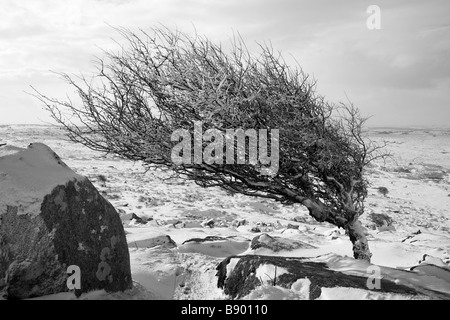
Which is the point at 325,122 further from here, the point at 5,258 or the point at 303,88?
the point at 5,258

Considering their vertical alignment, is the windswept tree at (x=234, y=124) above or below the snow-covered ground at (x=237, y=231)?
above

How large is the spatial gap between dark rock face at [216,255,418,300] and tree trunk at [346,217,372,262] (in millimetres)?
1596

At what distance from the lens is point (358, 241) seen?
18.1 feet

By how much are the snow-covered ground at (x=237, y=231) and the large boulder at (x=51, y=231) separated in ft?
0.61

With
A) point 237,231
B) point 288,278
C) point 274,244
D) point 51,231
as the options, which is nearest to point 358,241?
point 274,244

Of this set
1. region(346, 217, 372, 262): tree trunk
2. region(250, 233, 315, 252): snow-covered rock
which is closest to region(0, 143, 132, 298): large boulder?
region(250, 233, 315, 252): snow-covered rock

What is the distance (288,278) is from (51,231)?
2050mm

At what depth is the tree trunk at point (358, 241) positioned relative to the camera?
5449 mm

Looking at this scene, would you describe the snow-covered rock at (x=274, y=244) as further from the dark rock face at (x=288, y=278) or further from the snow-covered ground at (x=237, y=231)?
the dark rock face at (x=288, y=278)

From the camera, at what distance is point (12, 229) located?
305cm

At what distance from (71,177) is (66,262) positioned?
0.74 metres

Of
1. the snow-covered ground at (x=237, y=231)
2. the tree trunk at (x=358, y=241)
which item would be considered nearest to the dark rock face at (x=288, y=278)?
the snow-covered ground at (x=237, y=231)

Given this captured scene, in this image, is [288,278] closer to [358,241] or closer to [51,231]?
[51,231]
